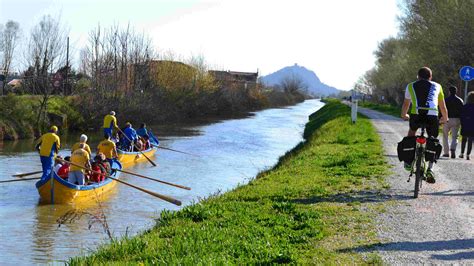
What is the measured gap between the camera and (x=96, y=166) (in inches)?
637

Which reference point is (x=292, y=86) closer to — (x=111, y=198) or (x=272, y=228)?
(x=111, y=198)

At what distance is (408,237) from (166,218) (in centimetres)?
402

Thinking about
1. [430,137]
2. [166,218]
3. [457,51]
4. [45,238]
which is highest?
[457,51]

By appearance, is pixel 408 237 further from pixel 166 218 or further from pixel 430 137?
pixel 166 218

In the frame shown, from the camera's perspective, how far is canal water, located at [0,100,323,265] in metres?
10.3

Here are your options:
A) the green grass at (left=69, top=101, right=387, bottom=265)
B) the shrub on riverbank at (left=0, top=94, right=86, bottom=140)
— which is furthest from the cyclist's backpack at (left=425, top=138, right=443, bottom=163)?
the shrub on riverbank at (left=0, top=94, right=86, bottom=140)

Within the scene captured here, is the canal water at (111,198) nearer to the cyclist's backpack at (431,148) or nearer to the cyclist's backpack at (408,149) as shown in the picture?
the cyclist's backpack at (408,149)

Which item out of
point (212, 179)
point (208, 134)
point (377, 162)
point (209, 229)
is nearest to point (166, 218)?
point (209, 229)

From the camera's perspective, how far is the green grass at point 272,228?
5.92 metres

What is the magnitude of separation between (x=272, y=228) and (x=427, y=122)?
343cm

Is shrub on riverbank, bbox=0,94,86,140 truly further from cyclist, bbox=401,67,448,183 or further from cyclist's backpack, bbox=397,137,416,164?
cyclist, bbox=401,67,448,183

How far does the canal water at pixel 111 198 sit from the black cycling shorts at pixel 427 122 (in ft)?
19.4

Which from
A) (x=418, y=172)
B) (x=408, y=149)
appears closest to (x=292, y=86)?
(x=408, y=149)

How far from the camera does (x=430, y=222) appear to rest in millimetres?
7402
